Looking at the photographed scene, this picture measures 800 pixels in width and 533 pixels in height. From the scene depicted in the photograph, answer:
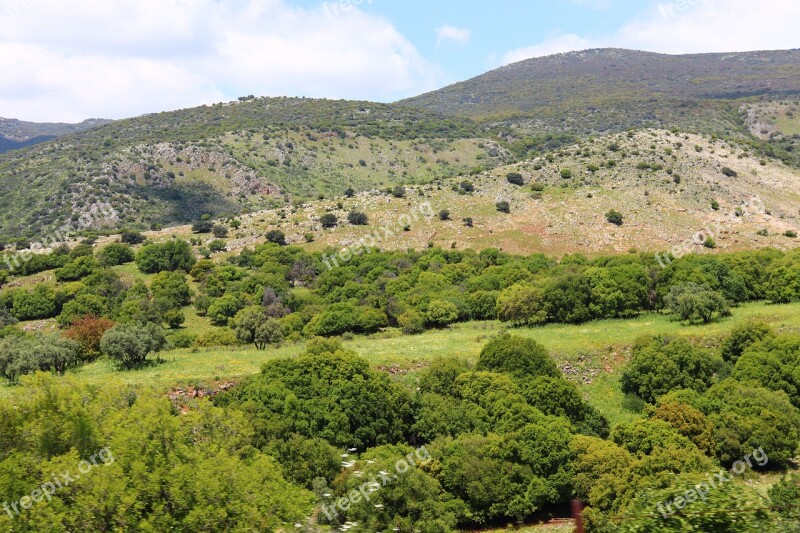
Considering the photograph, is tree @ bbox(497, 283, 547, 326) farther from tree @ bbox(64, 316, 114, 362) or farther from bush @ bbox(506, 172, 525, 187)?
bush @ bbox(506, 172, 525, 187)

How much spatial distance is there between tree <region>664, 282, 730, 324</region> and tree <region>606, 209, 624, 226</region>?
37.4 meters

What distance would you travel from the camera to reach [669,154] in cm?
9681

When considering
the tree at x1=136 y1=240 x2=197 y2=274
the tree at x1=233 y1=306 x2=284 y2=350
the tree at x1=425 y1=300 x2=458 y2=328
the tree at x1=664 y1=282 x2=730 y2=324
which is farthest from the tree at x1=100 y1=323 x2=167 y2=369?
the tree at x1=664 y1=282 x2=730 y2=324

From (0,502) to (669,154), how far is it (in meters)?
99.7

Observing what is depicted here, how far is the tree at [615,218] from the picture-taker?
82250mm

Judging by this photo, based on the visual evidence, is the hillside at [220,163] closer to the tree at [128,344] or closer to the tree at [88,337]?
the tree at [88,337]

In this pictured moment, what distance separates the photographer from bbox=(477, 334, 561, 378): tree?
34.9 m

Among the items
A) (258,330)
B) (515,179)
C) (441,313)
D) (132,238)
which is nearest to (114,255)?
(132,238)

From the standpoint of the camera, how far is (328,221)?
85.7 metres

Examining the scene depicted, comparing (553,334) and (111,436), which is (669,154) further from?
(111,436)

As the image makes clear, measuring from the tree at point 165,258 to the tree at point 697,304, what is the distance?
5304 cm

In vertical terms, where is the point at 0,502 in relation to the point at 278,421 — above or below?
above

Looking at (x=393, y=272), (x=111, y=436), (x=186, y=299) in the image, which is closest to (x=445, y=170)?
(x=393, y=272)

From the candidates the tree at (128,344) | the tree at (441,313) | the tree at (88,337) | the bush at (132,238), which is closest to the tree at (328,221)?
the bush at (132,238)
